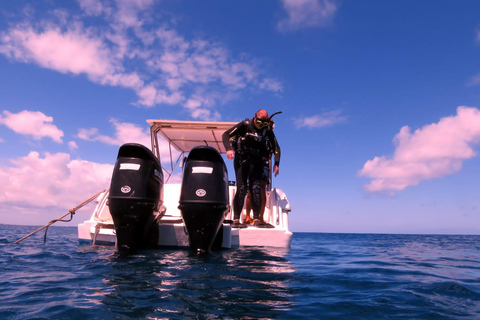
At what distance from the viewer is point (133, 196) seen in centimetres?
402

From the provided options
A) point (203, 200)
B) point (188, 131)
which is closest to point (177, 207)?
point (203, 200)

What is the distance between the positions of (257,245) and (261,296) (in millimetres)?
2778

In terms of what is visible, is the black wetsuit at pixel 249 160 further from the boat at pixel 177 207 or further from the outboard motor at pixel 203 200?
the outboard motor at pixel 203 200

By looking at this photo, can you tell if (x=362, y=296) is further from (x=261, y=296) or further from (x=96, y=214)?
(x=96, y=214)

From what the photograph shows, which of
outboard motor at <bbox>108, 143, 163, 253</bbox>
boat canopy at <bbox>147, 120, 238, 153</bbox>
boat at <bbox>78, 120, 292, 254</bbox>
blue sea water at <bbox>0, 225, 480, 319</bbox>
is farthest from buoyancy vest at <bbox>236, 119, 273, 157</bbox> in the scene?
blue sea water at <bbox>0, 225, 480, 319</bbox>

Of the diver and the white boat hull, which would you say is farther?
the diver

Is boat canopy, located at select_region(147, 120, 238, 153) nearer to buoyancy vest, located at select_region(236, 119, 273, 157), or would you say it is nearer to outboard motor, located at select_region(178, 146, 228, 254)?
buoyancy vest, located at select_region(236, 119, 273, 157)

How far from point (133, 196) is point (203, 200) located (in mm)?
974

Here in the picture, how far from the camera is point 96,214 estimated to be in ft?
19.4

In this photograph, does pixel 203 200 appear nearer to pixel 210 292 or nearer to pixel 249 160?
pixel 210 292

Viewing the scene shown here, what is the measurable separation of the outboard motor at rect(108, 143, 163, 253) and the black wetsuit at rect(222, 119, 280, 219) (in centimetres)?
154

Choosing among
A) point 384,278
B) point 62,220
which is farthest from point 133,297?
point 62,220

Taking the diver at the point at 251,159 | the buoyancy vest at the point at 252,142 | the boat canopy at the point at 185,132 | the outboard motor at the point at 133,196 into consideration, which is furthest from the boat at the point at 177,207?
the boat canopy at the point at 185,132

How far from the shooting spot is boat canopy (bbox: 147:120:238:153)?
7.42m
